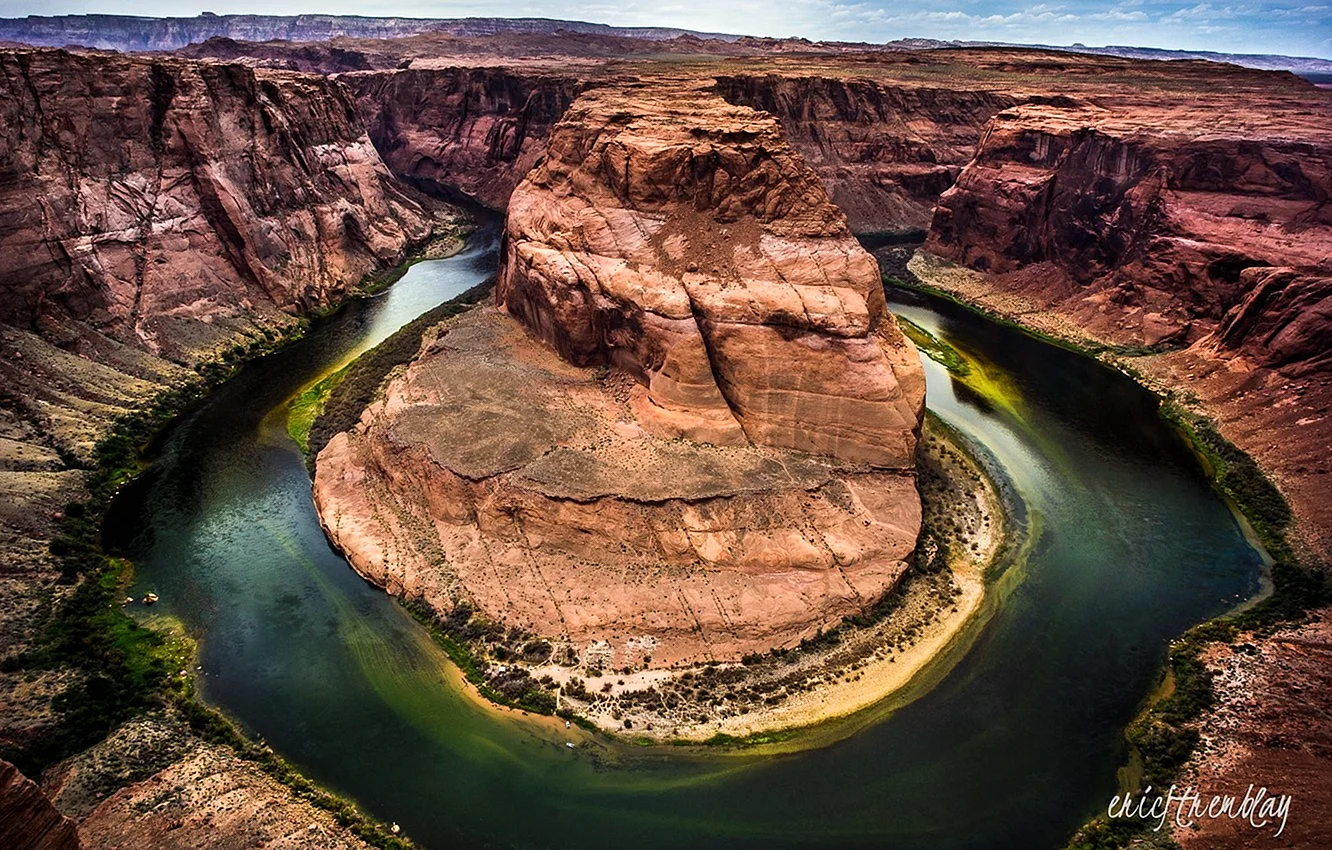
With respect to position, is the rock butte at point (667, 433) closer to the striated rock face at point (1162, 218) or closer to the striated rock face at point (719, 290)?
the striated rock face at point (719, 290)

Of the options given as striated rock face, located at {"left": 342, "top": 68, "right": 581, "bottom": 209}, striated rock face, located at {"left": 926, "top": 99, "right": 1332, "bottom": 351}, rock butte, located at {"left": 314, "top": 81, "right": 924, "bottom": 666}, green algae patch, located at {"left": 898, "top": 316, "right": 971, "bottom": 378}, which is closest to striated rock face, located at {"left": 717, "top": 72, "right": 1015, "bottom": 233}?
striated rock face, located at {"left": 926, "top": 99, "right": 1332, "bottom": 351}

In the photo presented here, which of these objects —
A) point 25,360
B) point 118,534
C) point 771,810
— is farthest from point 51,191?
point 771,810

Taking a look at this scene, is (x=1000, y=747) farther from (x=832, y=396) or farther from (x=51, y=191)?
(x=51, y=191)

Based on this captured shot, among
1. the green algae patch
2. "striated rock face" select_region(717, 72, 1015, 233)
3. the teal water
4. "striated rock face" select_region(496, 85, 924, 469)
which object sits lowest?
the teal water

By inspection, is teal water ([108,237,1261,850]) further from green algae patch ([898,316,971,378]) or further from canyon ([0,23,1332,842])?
green algae patch ([898,316,971,378])

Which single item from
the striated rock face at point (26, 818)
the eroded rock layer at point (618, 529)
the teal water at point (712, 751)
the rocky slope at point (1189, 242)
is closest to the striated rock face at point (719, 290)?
the eroded rock layer at point (618, 529)

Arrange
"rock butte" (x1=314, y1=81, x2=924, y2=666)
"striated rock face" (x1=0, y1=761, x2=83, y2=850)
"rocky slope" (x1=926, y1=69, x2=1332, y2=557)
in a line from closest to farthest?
"striated rock face" (x1=0, y1=761, x2=83, y2=850) < "rock butte" (x1=314, y1=81, x2=924, y2=666) < "rocky slope" (x1=926, y1=69, x2=1332, y2=557)
